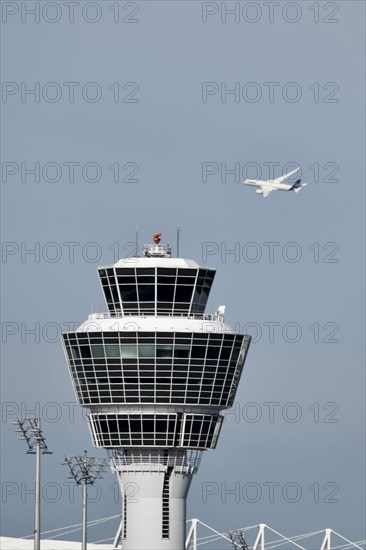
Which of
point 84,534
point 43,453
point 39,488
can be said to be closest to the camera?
point 39,488

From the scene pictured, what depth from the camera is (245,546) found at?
192250 millimetres

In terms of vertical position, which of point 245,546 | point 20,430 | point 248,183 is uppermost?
point 248,183

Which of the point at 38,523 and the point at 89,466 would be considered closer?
the point at 38,523

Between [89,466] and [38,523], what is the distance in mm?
27855

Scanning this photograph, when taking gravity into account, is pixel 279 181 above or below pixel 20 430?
above

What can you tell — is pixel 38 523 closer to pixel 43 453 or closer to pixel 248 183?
pixel 43 453

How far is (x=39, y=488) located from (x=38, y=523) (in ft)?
14.0

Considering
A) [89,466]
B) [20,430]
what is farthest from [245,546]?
[20,430]

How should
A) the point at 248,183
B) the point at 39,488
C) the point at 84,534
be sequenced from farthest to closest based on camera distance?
the point at 248,183
the point at 84,534
the point at 39,488

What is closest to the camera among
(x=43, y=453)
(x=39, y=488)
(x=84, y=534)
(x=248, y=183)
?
(x=39, y=488)

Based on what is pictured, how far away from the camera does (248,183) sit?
19550 centimetres

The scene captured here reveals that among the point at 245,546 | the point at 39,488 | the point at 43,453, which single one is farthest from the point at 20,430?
the point at 245,546

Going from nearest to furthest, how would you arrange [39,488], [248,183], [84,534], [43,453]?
1. [39,488]
2. [43,453]
3. [84,534]
4. [248,183]

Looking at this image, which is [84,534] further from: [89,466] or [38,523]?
[38,523]
